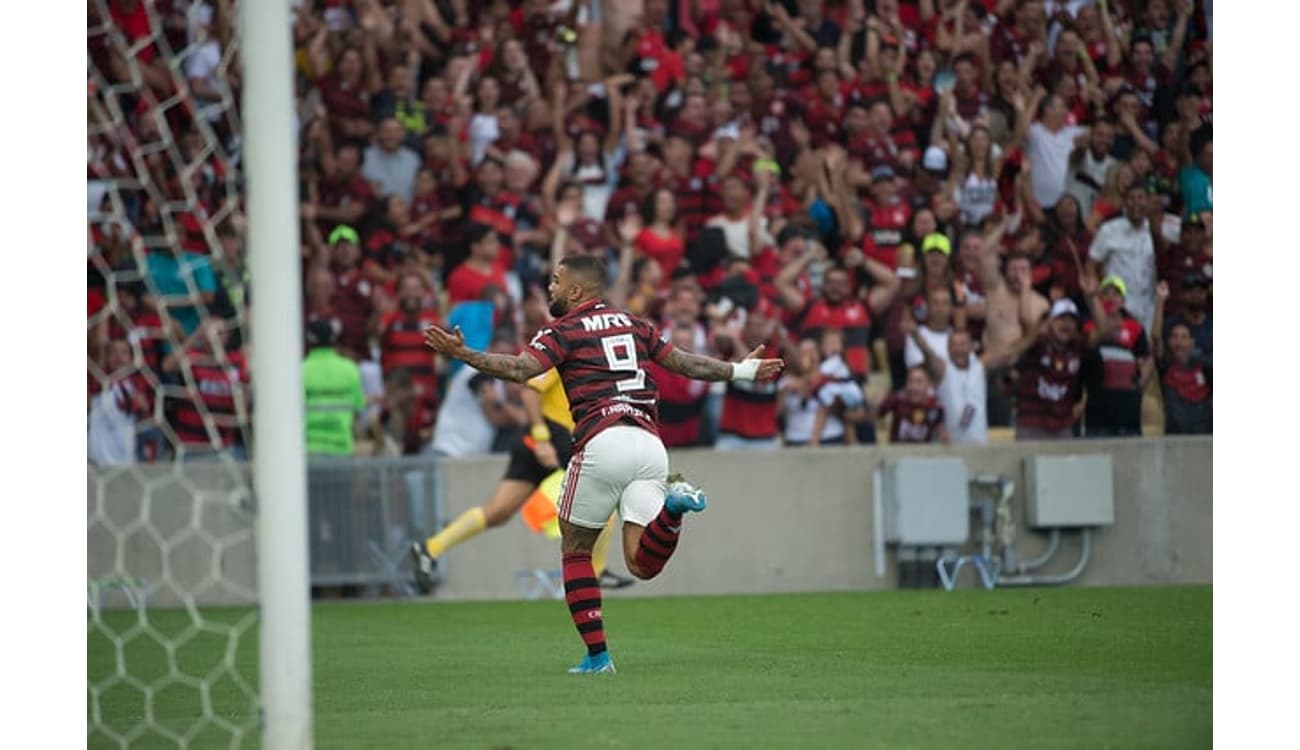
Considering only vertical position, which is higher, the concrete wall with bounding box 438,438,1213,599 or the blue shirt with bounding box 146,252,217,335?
the blue shirt with bounding box 146,252,217,335

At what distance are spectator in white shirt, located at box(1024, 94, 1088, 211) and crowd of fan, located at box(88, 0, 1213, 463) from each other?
0.02m

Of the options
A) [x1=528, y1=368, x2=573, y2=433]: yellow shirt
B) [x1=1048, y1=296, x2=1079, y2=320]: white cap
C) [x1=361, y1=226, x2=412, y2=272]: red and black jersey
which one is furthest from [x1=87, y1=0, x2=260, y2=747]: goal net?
[x1=1048, y1=296, x2=1079, y2=320]: white cap

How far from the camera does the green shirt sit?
51.8 feet

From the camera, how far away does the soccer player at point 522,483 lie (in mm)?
14133

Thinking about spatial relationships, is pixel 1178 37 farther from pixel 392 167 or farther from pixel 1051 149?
pixel 392 167

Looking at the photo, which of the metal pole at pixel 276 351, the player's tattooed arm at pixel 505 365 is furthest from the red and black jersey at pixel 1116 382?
the metal pole at pixel 276 351

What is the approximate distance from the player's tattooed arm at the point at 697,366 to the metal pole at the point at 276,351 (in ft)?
12.1

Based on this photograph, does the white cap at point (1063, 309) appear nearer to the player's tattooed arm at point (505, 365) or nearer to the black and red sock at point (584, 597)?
the black and red sock at point (584, 597)

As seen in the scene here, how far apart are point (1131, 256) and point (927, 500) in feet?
9.33

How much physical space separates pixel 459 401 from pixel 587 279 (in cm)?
712

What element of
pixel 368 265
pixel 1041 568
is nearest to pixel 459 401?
pixel 368 265

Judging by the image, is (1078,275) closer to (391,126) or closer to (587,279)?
(391,126)

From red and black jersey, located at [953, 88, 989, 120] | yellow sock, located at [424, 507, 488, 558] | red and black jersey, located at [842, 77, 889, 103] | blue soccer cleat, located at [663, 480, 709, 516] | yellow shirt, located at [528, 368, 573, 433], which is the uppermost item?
red and black jersey, located at [842, 77, 889, 103]

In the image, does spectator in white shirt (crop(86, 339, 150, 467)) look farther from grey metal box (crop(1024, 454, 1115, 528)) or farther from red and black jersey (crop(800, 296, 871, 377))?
grey metal box (crop(1024, 454, 1115, 528))
